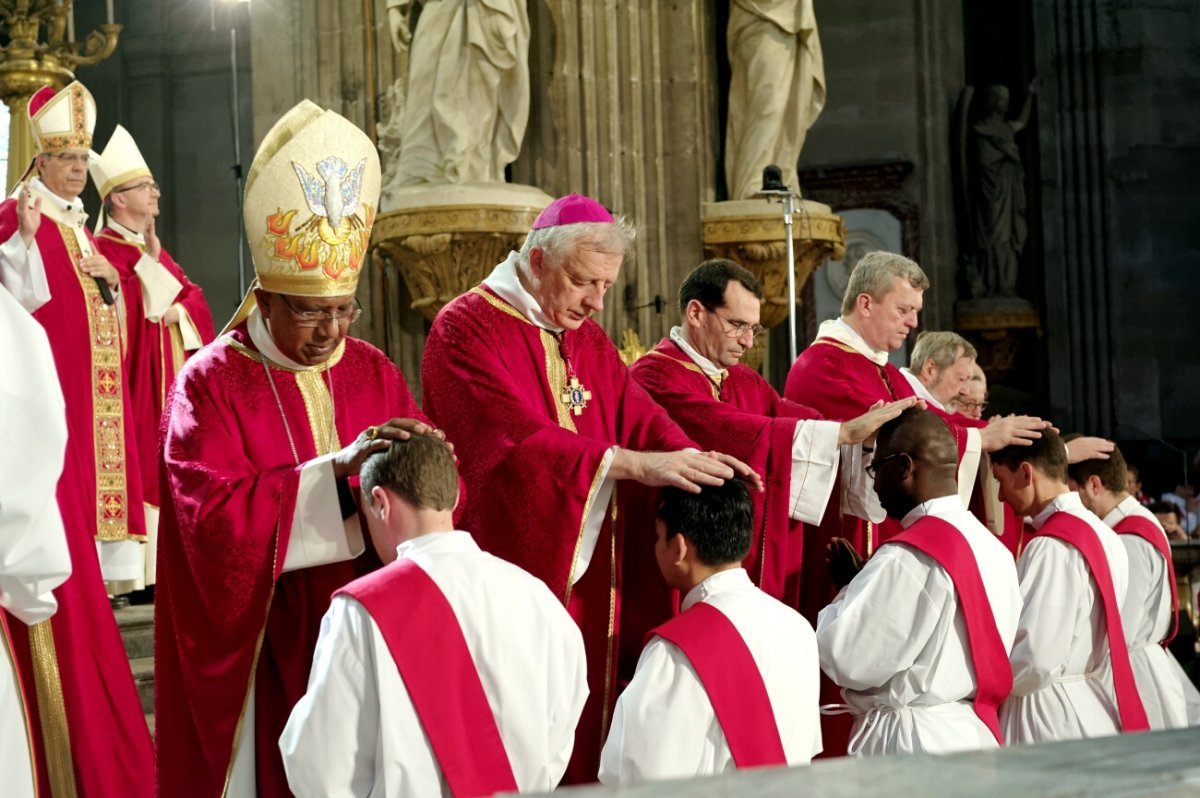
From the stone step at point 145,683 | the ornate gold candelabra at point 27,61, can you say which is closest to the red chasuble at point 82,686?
the stone step at point 145,683

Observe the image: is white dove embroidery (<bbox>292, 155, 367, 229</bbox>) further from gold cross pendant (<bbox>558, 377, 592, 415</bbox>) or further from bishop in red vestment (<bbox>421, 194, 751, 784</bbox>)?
gold cross pendant (<bbox>558, 377, 592, 415</bbox>)

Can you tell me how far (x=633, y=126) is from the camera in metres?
8.85

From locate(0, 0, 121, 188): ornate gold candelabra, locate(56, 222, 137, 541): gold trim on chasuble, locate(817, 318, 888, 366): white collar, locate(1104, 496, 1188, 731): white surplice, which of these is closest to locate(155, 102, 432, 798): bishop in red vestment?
locate(817, 318, 888, 366): white collar

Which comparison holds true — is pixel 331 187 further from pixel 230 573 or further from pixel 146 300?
pixel 146 300

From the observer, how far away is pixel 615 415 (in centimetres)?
465

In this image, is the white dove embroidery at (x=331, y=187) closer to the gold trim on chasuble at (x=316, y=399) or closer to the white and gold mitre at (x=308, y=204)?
the white and gold mitre at (x=308, y=204)

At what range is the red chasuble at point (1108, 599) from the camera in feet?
16.0

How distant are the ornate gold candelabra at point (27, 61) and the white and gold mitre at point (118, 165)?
0.56 metres

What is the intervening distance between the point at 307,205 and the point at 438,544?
118 cm

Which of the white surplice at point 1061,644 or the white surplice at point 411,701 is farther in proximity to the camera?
the white surplice at point 1061,644

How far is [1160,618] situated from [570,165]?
11.9 feet

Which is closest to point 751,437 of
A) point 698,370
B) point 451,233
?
point 698,370

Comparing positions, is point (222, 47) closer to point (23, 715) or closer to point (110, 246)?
point (110, 246)

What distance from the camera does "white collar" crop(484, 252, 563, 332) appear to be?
4488 mm
